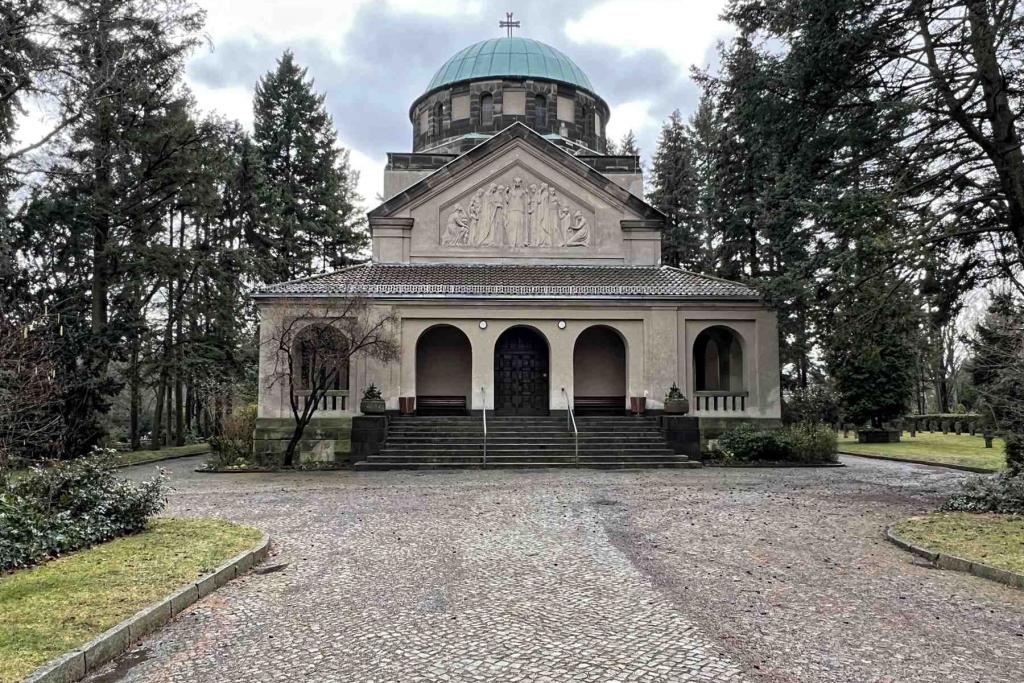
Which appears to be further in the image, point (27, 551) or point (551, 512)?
point (551, 512)

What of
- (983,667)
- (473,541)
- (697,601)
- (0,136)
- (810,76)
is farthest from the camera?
(0,136)

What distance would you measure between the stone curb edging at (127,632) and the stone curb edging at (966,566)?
7431 millimetres

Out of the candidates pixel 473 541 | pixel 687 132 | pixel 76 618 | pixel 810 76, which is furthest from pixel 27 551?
pixel 687 132

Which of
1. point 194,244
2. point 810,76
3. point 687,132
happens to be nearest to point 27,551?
point 810,76

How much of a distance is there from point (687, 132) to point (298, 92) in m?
21.6

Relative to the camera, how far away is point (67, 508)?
8094mm

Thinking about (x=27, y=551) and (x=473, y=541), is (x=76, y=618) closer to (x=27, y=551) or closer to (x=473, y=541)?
(x=27, y=551)

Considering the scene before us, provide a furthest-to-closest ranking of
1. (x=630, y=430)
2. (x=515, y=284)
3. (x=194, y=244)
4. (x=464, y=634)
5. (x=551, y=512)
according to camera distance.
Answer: (x=194, y=244) → (x=515, y=284) → (x=630, y=430) → (x=551, y=512) → (x=464, y=634)

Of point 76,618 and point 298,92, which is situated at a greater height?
point 298,92

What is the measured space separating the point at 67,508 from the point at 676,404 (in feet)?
47.8

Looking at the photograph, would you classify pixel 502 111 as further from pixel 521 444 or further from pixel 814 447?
pixel 814 447

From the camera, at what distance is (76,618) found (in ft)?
16.8

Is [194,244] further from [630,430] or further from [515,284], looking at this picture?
[630,430]

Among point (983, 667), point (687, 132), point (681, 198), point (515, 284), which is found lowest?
point (983, 667)
